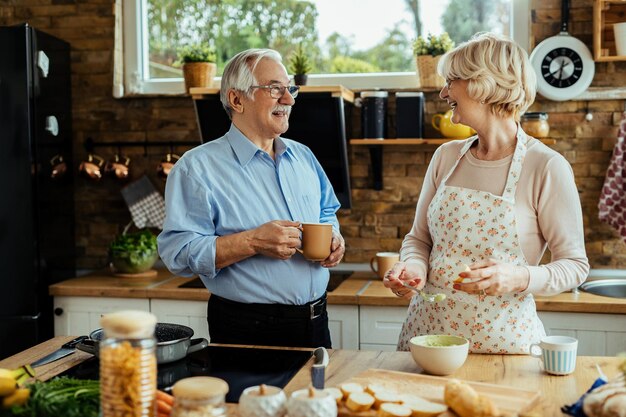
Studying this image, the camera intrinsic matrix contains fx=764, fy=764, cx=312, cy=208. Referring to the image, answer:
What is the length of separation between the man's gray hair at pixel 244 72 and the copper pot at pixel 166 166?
1.40 meters

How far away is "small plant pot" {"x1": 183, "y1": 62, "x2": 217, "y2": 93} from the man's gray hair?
1326 mm

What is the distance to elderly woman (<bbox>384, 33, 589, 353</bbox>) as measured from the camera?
2051 mm

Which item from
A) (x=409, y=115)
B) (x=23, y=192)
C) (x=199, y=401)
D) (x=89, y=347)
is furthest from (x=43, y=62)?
(x=199, y=401)

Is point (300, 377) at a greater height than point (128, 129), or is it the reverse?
point (128, 129)

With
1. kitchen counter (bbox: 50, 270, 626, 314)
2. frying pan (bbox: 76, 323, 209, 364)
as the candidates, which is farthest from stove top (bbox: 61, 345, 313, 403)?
kitchen counter (bbox: 50, 270, 626, 314)

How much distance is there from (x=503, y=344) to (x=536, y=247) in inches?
11.2

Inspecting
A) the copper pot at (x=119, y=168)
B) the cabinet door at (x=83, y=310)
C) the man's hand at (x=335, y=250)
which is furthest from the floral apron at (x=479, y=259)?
the copper pot at (x=119, y=168)

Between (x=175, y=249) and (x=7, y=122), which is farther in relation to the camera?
(x=7, y=122)

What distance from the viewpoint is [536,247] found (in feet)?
6.97

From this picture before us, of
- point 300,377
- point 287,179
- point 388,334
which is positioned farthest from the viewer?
point 388,334

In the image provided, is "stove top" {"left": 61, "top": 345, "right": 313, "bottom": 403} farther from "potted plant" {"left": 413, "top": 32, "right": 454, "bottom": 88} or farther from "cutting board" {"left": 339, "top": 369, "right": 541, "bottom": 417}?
"potted plant" {"left": 413, "top": 32, "right": 454, "bottom": 88}

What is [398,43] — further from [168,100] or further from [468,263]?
[468,263]

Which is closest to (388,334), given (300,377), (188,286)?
(188,286)

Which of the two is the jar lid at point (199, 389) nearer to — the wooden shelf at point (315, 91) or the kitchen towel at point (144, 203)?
the wooden shelf at point (315, 91)
